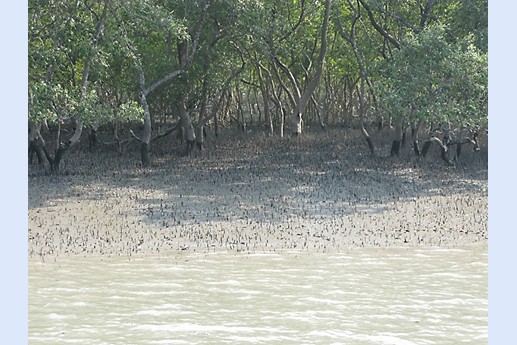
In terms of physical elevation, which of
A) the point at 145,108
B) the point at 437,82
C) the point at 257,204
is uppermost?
the point at 437,82

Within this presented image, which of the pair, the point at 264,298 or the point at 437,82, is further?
the point at 437,82

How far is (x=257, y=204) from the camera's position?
14852 millimetres

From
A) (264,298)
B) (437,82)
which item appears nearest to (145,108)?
(437,82)

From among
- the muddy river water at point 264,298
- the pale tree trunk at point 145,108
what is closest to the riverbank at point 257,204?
the pale tree trunk at point 145,108

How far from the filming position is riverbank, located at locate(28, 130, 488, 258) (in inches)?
460

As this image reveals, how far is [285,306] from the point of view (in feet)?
26.0

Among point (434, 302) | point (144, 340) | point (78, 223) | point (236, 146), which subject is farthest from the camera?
point (236, 146)

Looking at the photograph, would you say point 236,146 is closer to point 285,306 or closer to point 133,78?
point 133,78

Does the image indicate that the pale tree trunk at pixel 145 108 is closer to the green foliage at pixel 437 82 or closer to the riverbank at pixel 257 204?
the riverbank at pixel 257 204

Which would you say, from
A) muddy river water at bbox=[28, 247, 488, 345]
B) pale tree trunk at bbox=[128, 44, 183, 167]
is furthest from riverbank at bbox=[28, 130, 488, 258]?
muddy river water at bbox=[28, 247, 488, 345]

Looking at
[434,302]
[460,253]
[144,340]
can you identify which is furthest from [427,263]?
[144,340]

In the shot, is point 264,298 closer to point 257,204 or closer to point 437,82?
point 257,204

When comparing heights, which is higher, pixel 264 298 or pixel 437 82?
pixel 437 82

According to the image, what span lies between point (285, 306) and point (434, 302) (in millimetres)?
1685
